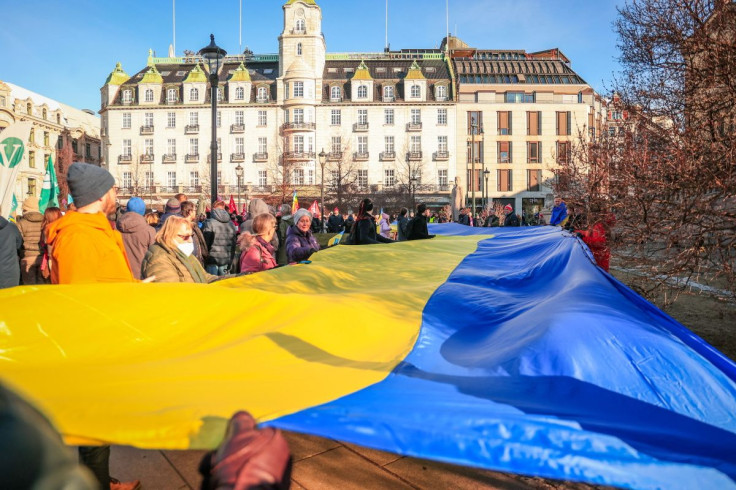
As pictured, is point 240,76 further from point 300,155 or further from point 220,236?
point 220,236

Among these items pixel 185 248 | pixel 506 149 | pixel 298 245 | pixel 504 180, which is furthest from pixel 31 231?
pixel 506 149

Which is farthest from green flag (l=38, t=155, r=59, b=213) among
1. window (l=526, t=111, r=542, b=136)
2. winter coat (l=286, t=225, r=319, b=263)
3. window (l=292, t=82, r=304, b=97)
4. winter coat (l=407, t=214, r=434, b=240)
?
window (l=526, t=111, r=542, b=136)

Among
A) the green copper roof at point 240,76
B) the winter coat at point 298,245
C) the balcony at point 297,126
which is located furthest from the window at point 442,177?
the winter coat at point 298,245

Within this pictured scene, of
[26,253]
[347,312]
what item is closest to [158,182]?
[26,253]

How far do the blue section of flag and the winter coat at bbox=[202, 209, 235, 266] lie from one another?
20.0ft

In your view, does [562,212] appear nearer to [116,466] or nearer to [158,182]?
[116,466]

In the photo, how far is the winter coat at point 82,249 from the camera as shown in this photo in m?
3.34

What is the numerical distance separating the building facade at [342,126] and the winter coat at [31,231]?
42.7 meters

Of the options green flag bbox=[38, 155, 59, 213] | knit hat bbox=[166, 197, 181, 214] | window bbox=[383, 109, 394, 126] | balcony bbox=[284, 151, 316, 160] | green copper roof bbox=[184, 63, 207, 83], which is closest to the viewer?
knit hat bbox=[166, 197, 181, 214]

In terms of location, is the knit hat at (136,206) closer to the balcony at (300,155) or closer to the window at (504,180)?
the balcony at (300,155)

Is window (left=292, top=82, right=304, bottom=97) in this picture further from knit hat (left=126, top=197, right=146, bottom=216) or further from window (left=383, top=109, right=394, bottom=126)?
knit hat (left=126, top=197, right=146, bottom=216)

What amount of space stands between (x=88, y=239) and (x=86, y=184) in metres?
0.39

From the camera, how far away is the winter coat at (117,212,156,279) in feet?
23.1

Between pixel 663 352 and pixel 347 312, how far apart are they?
2051 millimetres
